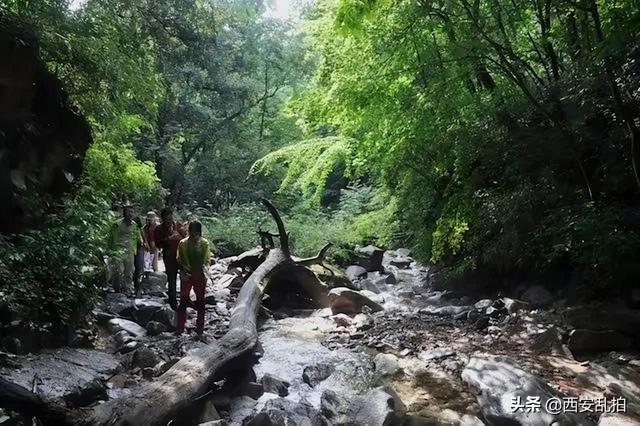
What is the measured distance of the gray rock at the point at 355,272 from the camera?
12.9 m

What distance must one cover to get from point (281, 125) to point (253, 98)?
3.16m

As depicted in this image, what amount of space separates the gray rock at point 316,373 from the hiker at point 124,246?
4.03 meters

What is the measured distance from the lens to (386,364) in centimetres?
611

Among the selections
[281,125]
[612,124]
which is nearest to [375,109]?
[612,124]

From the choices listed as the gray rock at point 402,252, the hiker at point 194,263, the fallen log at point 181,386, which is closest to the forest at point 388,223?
the fallen log at point 181,386

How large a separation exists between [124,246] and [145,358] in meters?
3.22

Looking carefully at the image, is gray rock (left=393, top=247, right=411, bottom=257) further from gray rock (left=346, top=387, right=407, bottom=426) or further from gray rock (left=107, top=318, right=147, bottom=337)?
gray rock (left=346, top=387, right=407, bottom=426)

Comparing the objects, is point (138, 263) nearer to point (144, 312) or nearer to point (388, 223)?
point (144, 312)

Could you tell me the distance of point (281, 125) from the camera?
2706 cm

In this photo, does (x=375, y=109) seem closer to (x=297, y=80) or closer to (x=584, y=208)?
(x=584, y=208)

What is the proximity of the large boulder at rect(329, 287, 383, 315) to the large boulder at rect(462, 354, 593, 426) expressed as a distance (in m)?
3.80

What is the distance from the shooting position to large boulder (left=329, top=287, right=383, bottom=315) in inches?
355

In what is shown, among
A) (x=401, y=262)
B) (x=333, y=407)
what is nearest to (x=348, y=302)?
(x=333, y=407)

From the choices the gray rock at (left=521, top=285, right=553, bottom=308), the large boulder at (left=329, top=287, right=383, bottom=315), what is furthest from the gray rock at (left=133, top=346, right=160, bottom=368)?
the gray rock at (left=521, top=285, right=553, bottom=308)
